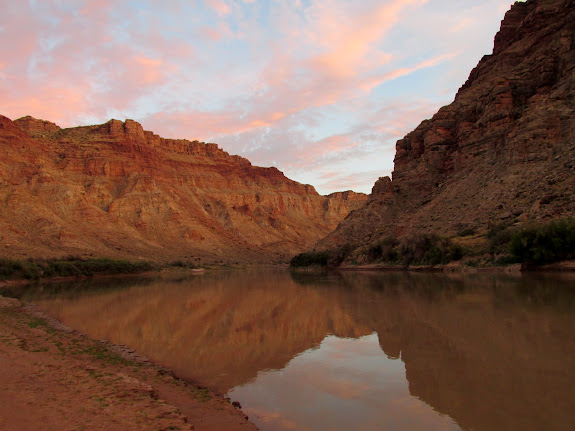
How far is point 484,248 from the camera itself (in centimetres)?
3512

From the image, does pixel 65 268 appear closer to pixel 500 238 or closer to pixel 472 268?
pixel 472 268

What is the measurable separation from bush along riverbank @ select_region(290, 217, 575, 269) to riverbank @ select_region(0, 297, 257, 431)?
27100mm

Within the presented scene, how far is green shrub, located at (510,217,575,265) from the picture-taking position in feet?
87.3

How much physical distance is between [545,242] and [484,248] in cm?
743

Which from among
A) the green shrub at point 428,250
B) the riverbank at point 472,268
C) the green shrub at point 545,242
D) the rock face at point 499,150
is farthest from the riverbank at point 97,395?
the green shrub at point 428,250

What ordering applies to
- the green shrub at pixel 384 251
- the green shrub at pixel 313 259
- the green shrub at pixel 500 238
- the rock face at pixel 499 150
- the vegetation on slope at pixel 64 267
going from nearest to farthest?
the green shrub at pixel 500 238
the rock face at pixel 499 150
the vegetation on slope at pixel 64 267
the green shrub at pixel 384 251
the green shrub at pixel 313 259

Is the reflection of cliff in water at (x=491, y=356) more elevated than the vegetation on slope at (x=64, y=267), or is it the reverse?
the vegetation on slope at (x=64, y=267)

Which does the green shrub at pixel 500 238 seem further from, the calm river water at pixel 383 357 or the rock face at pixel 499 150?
the calm river water at pixel 383 357

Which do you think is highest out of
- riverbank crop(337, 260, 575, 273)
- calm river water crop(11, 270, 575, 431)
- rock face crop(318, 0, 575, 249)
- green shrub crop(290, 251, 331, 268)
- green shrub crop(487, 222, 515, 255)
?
rock face crop(318, 0, 575, 249)

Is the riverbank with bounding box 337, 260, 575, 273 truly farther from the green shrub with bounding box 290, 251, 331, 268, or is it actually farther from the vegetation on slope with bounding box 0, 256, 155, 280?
the vegetation on slope with bounding box 0, 256, 155, 280

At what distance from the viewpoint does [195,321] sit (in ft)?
52.1

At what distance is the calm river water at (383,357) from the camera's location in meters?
6.09

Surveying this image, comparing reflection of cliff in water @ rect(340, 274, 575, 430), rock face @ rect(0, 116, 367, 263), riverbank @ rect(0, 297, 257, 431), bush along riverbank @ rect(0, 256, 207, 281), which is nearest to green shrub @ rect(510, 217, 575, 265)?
reflection of cliff in water @ rect(340, 274, 575, 430)

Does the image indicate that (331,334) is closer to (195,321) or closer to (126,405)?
(195,321)
